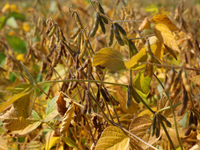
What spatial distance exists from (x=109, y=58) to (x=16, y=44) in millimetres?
1631

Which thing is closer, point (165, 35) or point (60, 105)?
point (165, 35)

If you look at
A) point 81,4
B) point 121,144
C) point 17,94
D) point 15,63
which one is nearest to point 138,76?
point 121,144

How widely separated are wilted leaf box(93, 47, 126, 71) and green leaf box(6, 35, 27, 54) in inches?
60.5

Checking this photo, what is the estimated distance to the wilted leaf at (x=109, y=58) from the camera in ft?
1.74

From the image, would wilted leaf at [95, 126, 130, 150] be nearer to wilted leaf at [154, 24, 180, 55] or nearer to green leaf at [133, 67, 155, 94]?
green leaf at [133, 67, 155, 94]

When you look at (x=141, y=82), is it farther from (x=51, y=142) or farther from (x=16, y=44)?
(x=16, y=44)

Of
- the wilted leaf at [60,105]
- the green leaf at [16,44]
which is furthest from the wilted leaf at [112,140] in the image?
the green leaf at [16,44]

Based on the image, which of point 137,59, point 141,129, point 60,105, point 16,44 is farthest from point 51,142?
point 16,44

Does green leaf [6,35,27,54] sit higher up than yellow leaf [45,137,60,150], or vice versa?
green leaf [6,35,27,54]

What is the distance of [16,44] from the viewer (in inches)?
77.6

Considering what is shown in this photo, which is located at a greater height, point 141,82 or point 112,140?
point 141,82

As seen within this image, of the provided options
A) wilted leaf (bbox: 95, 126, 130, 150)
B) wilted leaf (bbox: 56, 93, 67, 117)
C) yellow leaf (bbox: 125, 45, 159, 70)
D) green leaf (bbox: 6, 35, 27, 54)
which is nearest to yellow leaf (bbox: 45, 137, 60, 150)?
wilted leaf (bbox: 56, 93, 67, 117)

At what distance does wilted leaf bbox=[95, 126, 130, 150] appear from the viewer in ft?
1.86

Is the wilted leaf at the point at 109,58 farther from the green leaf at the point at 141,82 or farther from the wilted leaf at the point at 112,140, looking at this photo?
the wilted leaf at the point at 112,140
